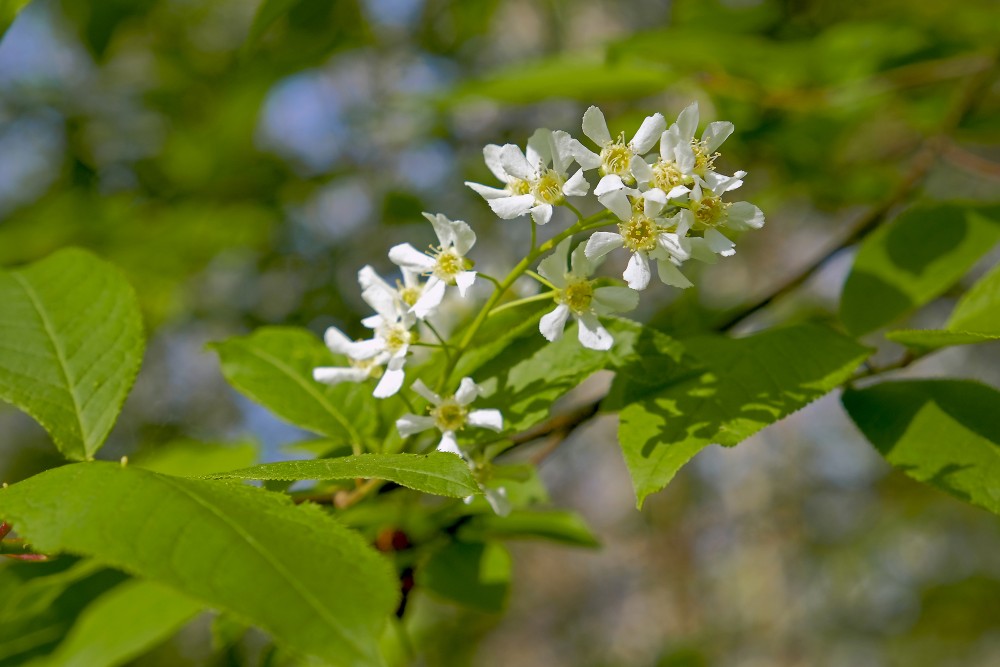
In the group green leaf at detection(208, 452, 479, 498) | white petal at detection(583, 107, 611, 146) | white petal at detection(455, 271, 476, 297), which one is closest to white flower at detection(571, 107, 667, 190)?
white petal at detection(583, 107, 611, 146)

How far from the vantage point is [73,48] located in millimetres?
5207

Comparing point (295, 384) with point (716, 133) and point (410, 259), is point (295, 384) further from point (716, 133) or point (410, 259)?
point (716, 133)

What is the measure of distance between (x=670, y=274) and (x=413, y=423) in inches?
16.9

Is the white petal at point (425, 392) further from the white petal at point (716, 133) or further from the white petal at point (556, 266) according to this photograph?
the white petal at point (716, 133)

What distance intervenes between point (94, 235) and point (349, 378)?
277 cm

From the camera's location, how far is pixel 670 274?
1153 mm

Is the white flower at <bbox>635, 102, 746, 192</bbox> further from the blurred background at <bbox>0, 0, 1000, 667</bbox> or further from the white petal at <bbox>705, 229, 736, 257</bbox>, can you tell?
the blurred background at <bbox>0, 0, 1000, 667</bbox>

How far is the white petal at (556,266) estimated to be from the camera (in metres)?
1.16

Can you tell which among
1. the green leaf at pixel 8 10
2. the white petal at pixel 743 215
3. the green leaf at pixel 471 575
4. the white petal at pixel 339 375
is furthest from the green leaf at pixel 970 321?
the green leaf at pixel 8 10

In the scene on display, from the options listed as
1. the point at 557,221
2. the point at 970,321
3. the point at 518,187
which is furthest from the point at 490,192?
the point at 557,221

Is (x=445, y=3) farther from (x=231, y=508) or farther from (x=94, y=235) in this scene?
(x=231, y=508)

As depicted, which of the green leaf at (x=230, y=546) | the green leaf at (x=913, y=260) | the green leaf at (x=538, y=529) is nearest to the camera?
the green leaf at (x=230, y=546)

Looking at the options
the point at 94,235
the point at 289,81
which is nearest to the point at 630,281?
the point at 289,81

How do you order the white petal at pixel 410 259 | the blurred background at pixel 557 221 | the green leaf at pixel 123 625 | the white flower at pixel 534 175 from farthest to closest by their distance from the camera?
the blurred background at pixel 557 221 < the green leaf at pixel 123 625 < the white petal at pixel 410 259 < the white flower at pixel 534 175
